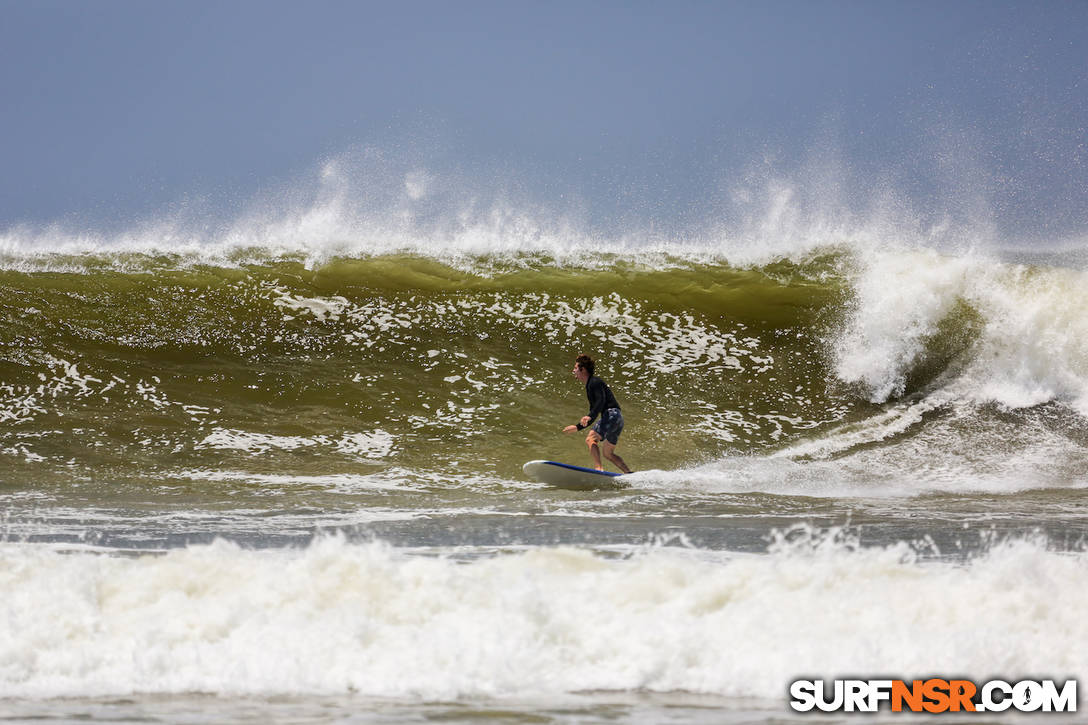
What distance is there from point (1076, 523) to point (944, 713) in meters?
4.62

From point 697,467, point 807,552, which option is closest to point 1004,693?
point 807,552

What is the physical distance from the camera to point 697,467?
9.81m

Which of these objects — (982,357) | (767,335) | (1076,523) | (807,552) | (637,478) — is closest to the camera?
(807,552)

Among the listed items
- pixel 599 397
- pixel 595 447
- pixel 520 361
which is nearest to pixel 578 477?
pixel 595 447

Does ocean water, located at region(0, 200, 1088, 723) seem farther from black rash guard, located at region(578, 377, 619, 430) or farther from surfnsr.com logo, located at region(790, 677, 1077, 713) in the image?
black rash guard, located at region(578, 377, 619, 430)

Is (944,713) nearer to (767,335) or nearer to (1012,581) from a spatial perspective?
(1012,581)

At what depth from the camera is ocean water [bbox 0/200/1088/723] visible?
3131 mm

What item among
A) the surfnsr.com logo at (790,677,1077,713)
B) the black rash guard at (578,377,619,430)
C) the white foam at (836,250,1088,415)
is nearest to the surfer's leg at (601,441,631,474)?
the black rash guard at (578,377,619,430)

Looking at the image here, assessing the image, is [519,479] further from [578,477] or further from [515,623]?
[515,623]

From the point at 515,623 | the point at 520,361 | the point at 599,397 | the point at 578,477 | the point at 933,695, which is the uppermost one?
the point at 520,361

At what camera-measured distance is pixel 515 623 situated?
11.1ft

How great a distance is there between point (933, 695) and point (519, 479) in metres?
6.61

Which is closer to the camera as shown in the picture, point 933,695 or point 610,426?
point 933,695

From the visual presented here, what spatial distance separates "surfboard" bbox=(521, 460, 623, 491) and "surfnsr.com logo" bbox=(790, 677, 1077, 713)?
5.66m
